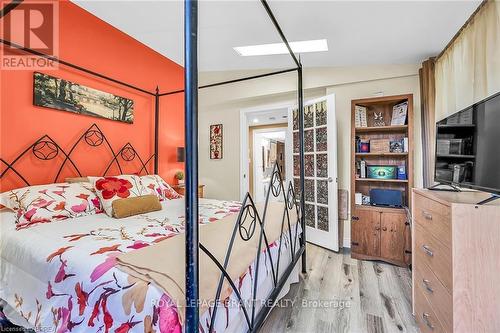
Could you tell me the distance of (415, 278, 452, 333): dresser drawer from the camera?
1309 mm

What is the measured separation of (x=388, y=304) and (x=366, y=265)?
2.50 feet

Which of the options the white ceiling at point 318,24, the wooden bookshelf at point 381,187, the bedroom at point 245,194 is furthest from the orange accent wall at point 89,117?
the wooden bookshelf at point 381,187

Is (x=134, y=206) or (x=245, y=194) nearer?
(x=245, y=194)

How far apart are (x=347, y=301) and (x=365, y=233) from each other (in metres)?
1.04

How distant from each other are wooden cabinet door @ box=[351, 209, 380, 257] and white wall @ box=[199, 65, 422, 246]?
0.36 meters

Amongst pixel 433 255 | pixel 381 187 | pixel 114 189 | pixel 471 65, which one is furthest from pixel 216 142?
pixel 433 255

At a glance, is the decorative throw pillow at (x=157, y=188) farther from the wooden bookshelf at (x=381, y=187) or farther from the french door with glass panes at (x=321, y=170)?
the wooden bookshelf at (x=381, y=187)

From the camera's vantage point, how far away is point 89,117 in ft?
8.20

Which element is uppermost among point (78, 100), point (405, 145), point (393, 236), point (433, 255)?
point (78, 100)

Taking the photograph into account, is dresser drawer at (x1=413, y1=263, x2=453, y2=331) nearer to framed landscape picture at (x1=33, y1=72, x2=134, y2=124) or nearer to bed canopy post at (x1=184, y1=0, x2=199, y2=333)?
bed canopy post at (x1=184, y1=0, x2=199, y2=333)

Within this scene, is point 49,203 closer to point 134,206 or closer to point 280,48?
point 134,206

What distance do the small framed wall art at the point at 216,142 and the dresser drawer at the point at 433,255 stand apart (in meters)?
3.26

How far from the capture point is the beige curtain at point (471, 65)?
5.56 ft

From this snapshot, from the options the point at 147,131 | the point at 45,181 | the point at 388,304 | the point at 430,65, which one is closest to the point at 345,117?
the point at 430,65
